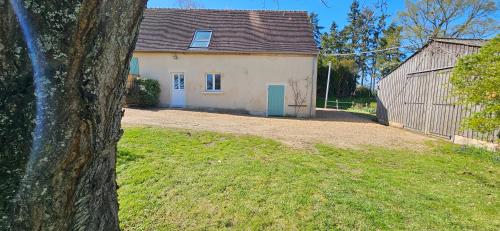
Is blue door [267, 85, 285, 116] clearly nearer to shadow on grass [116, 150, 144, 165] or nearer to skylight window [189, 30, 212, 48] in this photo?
skylight window [189, 30, 212, 48]

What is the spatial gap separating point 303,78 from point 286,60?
1269 millimetres

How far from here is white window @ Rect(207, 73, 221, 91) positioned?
49.1 feet

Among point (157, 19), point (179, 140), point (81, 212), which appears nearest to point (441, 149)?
point (179, 140)

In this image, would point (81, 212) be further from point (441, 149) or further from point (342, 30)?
point (342, 30)

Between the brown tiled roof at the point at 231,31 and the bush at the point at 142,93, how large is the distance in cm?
190

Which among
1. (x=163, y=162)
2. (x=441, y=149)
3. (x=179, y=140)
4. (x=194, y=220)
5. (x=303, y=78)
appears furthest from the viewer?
(x=303, y=78)

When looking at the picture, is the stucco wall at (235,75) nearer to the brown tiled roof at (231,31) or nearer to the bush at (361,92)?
the brown tiled roof at (231,31)

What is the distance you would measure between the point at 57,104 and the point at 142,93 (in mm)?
13694

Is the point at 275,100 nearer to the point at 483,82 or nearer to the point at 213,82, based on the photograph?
the point at 213,82

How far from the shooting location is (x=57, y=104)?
100cm

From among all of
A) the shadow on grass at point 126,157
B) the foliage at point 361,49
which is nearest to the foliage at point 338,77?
the foliage at point 361,49

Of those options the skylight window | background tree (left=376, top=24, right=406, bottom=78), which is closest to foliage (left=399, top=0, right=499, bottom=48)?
background tree (left=376, top=24, right=406, bottom=78)

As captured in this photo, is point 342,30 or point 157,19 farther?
point 342,30

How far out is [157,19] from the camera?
54.2ft
